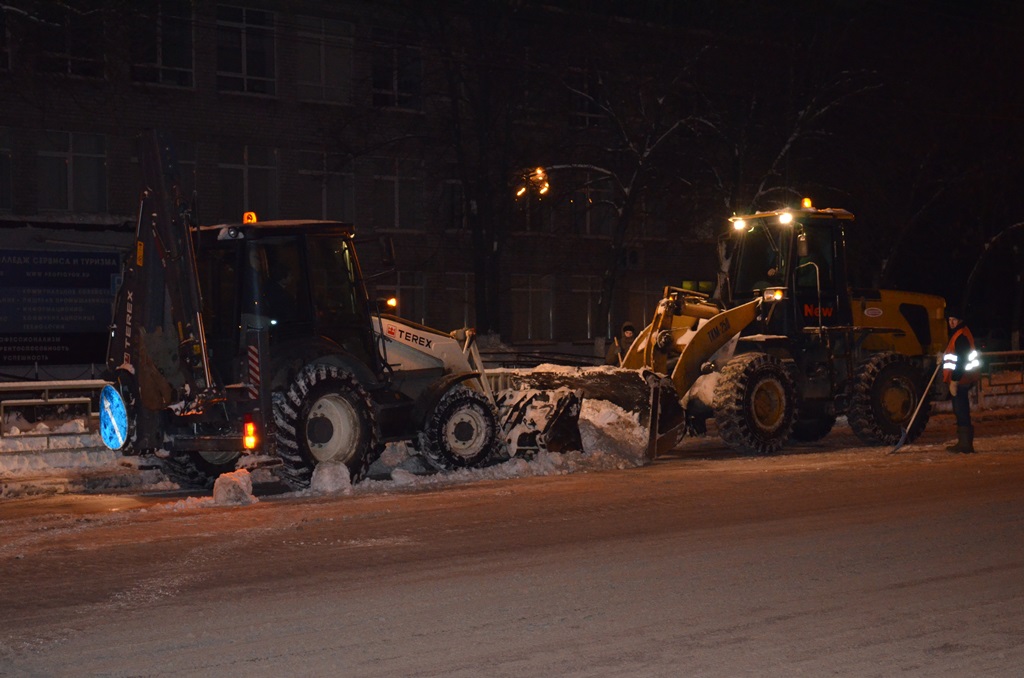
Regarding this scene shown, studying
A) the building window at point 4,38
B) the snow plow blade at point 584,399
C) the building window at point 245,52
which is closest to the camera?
the snow plow blade at point 584,399

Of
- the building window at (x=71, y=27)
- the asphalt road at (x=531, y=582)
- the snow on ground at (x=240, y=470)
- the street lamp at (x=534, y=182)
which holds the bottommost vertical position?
the asphalt road at (x=531, y=582)

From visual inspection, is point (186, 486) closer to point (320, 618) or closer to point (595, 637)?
point (320, 618)

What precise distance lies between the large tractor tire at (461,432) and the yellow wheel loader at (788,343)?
3118mm

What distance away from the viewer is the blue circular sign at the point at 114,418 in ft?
43.3

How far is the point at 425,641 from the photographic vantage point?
7.03m

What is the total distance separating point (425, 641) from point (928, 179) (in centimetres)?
3742

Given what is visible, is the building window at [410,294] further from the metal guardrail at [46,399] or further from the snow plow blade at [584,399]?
the snow plow blade at [584,399]

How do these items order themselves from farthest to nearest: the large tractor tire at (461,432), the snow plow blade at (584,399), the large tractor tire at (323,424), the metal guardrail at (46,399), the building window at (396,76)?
the building window at (396,76) → the metal guardrail at (46,399) → the snow plow blade at (584,399) → the large tractor tire at (461,432) → the large tractor tire at (323,424)

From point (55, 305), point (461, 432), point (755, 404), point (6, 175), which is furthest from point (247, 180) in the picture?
point (461, 432)

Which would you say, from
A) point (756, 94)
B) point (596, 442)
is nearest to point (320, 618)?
point (596, 442)

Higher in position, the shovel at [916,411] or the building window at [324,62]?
the building window at [324,62]

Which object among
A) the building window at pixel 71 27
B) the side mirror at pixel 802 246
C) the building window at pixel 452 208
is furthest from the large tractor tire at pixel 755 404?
the building window at pixel 452 208

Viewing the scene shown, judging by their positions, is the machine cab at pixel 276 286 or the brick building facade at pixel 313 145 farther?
the brick building facade at pixel 313 145

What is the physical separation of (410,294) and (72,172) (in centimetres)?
1168
